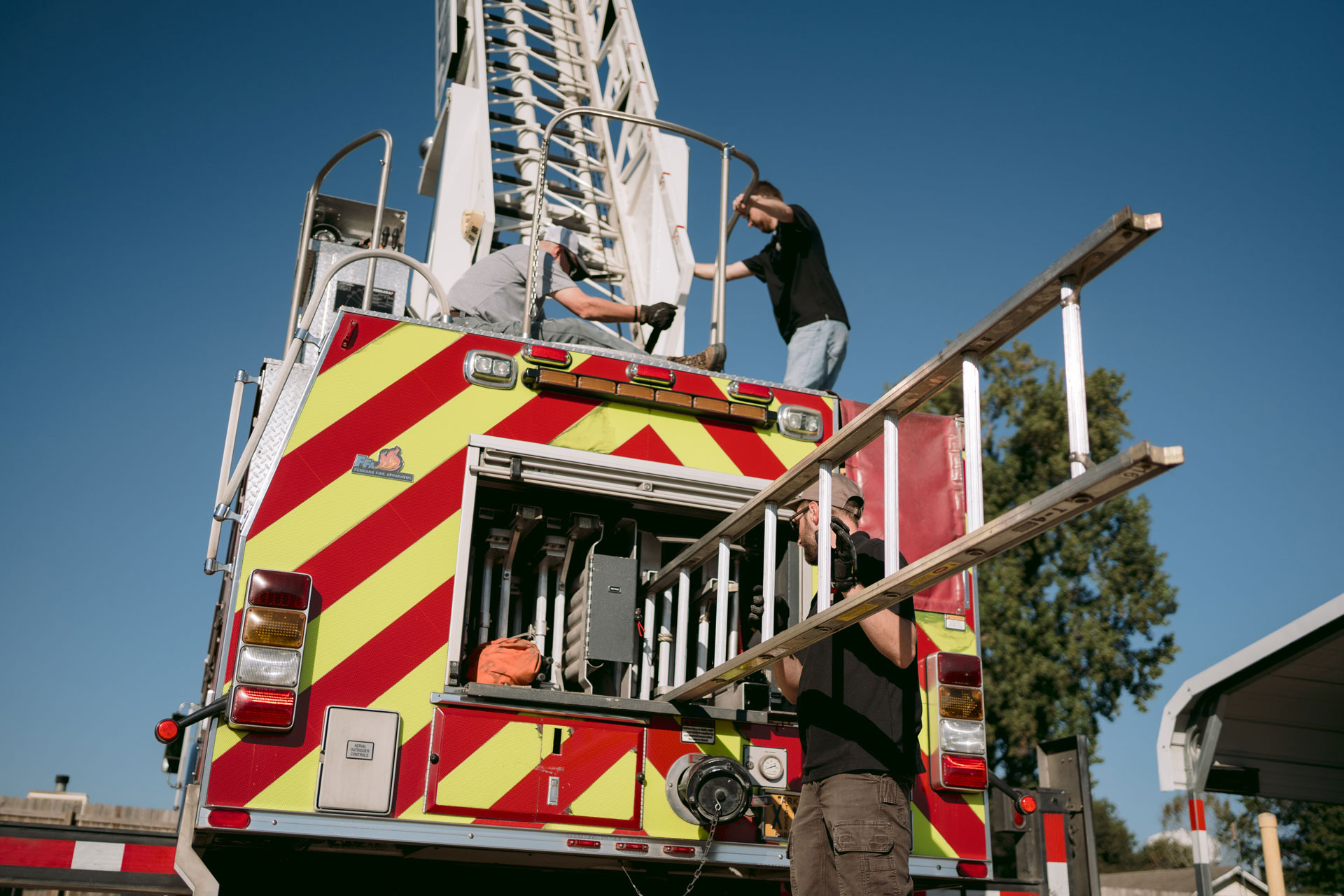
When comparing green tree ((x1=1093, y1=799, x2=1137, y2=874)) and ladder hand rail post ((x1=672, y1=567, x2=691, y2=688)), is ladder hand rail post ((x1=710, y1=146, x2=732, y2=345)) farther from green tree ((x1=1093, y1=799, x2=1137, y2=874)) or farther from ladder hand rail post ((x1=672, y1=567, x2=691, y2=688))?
green tree ((x1=1093, y1=799, x2=1137, y2=874))

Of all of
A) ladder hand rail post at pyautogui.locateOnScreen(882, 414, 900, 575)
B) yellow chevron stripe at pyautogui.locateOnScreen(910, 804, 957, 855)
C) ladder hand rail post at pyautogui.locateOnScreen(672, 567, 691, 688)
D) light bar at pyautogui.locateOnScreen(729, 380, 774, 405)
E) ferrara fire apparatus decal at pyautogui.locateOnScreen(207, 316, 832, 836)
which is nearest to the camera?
ladder hand rail post at pyautogui.locateOnScreen(882, 414, 900, 575)

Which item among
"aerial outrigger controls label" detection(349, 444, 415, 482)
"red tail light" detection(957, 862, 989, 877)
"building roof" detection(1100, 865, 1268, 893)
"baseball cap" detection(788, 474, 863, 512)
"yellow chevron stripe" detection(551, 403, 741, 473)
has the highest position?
"yellow chevron stripe" detection(551, 403, 741, 473)

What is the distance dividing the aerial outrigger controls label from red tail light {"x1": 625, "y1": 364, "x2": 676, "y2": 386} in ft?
3.03

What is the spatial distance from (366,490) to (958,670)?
2.23 m

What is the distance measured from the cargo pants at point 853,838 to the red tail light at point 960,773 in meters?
0.77

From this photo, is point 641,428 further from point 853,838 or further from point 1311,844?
point 1311,844

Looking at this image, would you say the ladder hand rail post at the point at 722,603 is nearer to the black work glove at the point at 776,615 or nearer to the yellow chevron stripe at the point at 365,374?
the black work glove at the point at 776,615

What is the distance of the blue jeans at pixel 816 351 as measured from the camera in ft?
19.2

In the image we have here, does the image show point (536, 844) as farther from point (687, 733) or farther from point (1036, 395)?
point (1036, 395)

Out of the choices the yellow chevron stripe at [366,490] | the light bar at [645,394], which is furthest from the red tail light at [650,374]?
the yellow chevron stripe at [366,490]

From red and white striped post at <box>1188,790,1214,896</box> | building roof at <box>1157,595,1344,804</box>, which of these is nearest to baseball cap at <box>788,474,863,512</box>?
red and white striped post at <box>1188,790,1214,896</box>

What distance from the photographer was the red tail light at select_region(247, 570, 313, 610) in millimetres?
3576

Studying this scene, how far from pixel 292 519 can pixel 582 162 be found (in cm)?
538

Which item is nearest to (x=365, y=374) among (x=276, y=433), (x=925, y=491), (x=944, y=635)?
(x=276, y=433)
